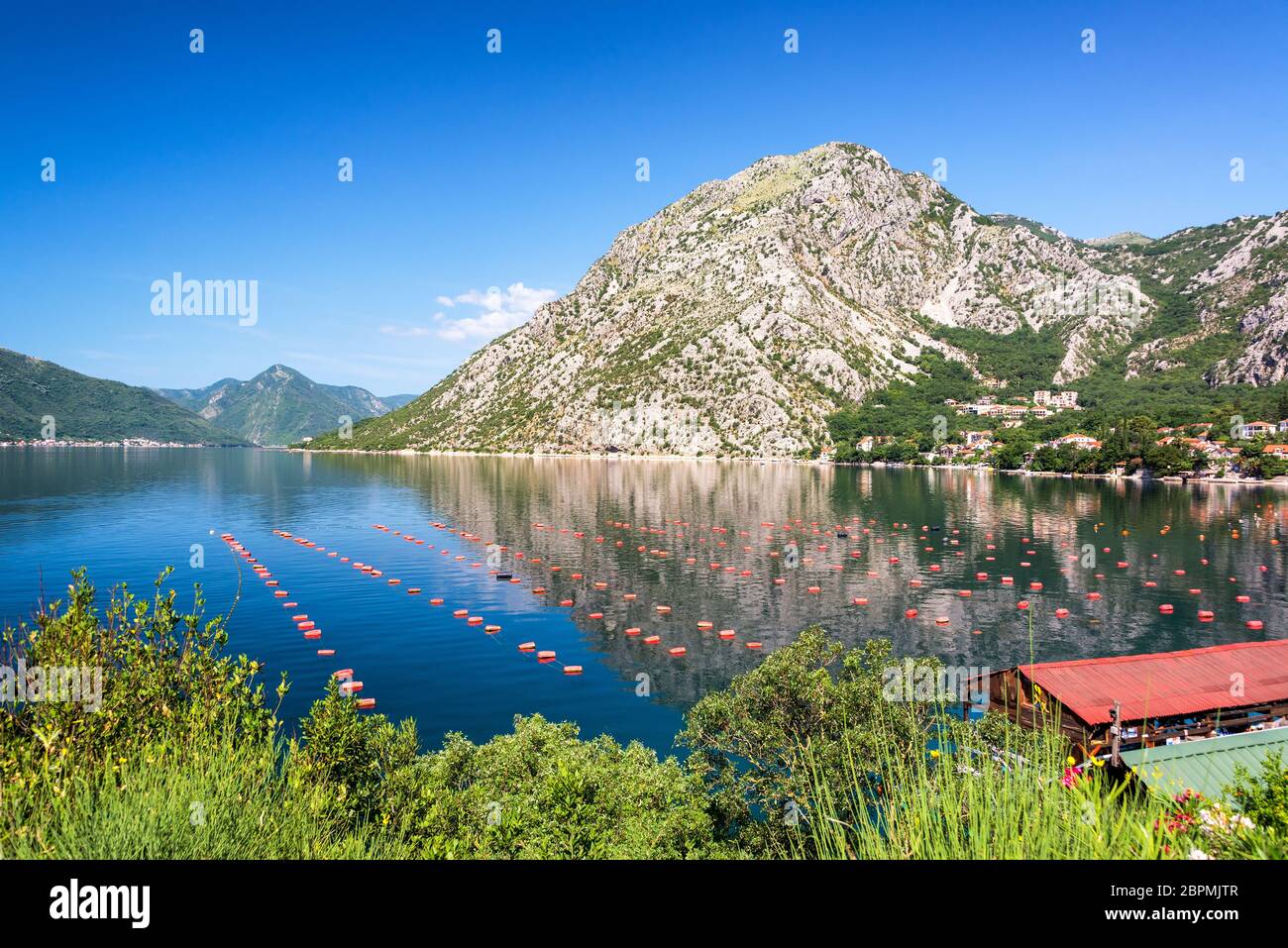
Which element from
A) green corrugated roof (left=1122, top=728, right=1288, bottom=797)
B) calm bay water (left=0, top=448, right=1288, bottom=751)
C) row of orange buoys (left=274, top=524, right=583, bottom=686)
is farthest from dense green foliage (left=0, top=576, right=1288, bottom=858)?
row of orange buoys (left=274, top=524, right=583, bottom=686)

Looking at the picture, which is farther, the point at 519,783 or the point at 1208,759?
the point at 519,783

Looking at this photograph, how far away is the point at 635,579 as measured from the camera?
68312mm

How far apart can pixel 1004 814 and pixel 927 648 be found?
150 feet

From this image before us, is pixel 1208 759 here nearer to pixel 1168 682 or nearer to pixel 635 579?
pixel 1168 682

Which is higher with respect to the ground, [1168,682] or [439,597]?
[1168,682]

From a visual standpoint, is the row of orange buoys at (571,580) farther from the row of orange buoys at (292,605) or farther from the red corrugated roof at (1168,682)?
the red corrugated roof at (1168,682)

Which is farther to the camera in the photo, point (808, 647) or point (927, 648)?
point (927, 648)

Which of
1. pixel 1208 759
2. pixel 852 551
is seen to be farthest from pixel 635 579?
pixel 1208 759

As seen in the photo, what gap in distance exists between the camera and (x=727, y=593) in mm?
62750

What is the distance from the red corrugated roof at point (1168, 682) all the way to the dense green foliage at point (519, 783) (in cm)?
642

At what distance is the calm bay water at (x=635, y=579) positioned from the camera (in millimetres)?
43125

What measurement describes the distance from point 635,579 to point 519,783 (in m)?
45.7
